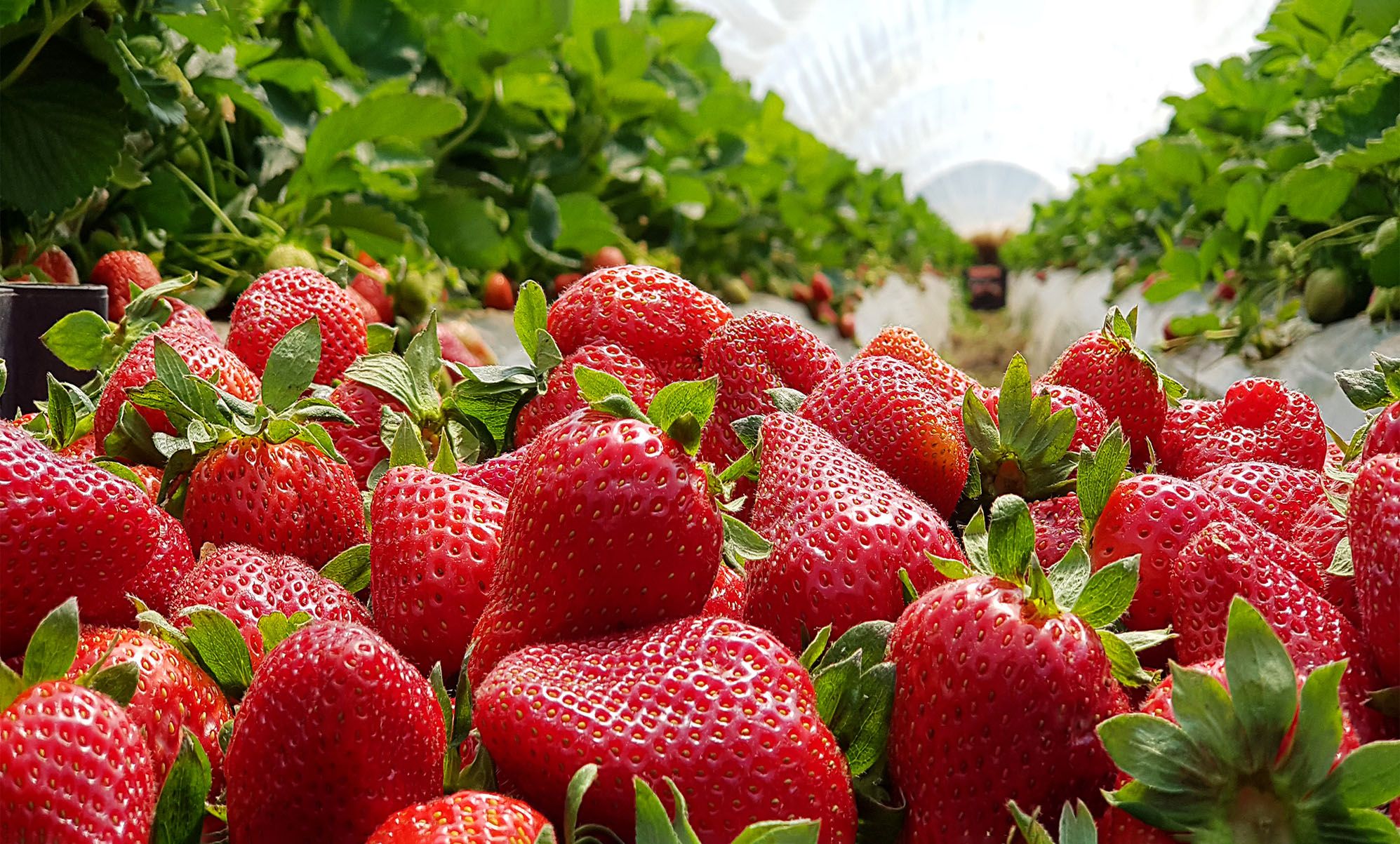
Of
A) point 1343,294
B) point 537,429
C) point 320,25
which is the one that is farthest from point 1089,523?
point 1343,294

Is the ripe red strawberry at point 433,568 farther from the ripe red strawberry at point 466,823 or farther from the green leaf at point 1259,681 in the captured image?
the green leaf at point 1259,681

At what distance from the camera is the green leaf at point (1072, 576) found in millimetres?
568

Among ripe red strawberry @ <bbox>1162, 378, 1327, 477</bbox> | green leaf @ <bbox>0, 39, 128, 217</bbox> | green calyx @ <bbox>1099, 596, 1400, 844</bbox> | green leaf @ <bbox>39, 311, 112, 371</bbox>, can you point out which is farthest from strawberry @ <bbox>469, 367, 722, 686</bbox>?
green leaf @ <bbox>0, 39, 128, 217</bbox>

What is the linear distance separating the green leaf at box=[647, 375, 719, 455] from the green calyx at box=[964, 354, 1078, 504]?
219 millimetres

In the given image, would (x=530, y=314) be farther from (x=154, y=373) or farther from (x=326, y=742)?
(x=326, y=742)

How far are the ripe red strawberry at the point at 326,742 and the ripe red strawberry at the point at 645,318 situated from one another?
404 millimetres

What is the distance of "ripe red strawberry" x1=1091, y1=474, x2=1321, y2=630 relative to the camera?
2.12 feet

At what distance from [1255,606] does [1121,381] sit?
11.6 inches

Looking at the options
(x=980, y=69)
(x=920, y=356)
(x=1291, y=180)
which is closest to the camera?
(x=920, y=356)

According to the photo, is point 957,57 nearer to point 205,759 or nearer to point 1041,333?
point 1041,333

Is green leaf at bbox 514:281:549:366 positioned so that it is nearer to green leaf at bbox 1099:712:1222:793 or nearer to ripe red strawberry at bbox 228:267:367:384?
ripe red strawberry at bbox 228:267:367:384

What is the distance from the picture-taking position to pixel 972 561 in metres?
0.60

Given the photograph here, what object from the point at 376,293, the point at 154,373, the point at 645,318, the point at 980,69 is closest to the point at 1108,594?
the point at 645,318

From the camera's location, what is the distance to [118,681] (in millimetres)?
529
